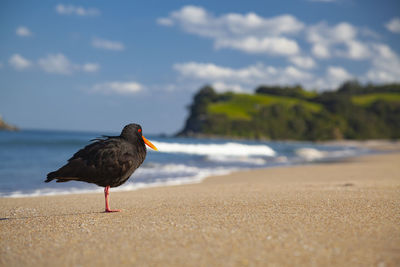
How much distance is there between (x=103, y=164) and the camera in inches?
220

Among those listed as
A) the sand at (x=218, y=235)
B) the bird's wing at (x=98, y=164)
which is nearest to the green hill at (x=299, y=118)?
the sand at (x=218, y=235)

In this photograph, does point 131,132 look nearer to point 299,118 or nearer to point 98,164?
point 98,164

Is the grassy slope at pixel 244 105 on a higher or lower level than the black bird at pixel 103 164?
higher

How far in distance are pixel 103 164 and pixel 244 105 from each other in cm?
11438

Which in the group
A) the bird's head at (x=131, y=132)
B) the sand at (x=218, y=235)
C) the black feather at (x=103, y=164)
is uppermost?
the bird's head at (x=131, y=132)

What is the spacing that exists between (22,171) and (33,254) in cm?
1328

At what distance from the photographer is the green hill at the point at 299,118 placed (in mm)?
102562

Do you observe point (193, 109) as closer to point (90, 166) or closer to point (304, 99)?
point (304, 99)

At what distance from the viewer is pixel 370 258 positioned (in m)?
3.12

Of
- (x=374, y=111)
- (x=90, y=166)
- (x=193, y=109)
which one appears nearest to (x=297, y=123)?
(x=374, y=111)

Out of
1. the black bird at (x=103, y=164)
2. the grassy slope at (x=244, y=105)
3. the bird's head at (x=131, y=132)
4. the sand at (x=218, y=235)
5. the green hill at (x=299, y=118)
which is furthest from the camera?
the grassy slope at (x=244, y=105)

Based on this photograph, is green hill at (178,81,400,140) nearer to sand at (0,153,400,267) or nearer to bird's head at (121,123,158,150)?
bird's head at (121,123,158,150)

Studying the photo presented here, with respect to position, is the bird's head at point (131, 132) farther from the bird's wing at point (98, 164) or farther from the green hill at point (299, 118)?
the green hill at point (299, 118)

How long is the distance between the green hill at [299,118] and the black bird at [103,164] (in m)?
100.0
